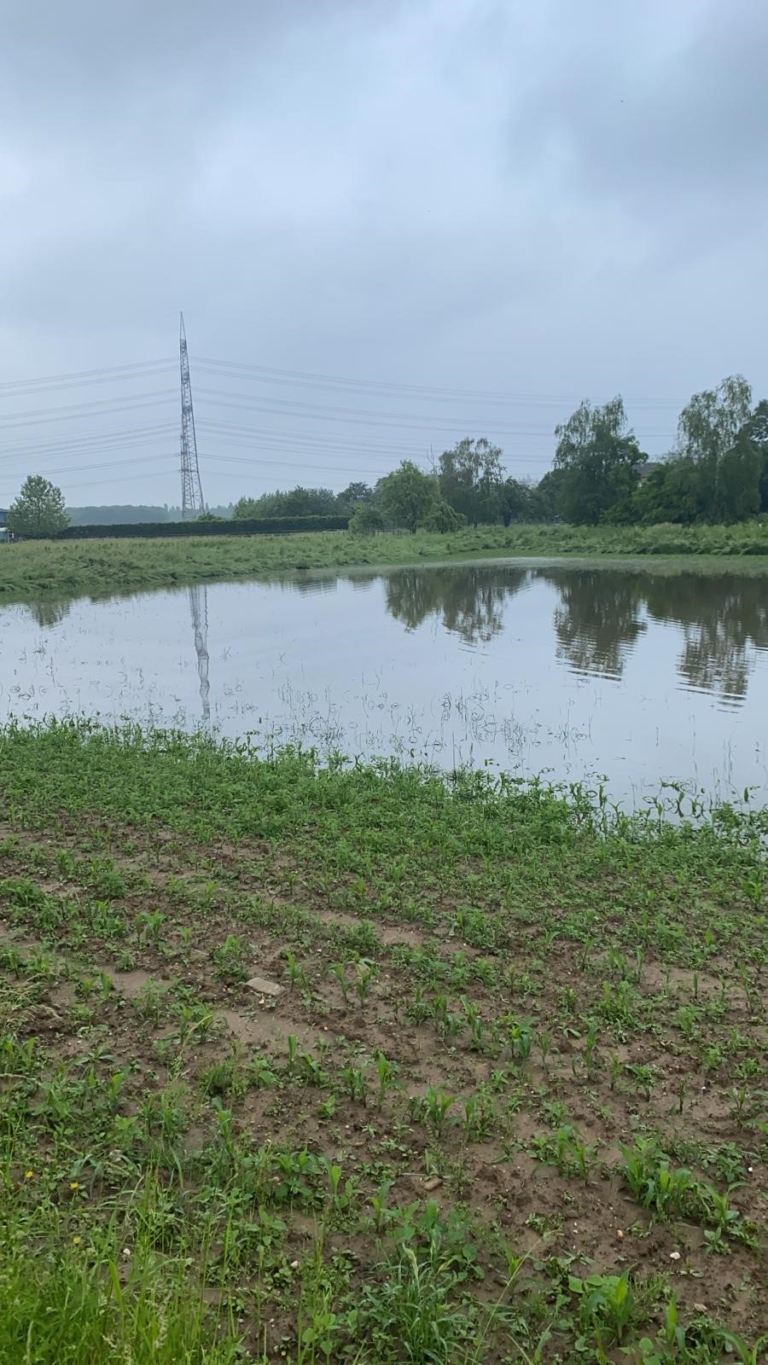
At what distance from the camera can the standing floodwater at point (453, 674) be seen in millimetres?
9742

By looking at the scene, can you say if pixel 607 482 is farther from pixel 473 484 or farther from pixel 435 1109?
pixel 435 1109

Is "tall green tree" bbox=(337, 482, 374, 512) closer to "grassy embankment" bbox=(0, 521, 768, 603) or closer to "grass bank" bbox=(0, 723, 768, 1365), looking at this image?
"grassy embankment" bbox=(0, 521, 768, 603)

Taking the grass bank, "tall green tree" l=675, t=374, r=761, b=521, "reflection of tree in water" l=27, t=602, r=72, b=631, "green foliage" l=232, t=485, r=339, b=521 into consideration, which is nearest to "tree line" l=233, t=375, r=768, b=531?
"tall green tree" l=675, t=374, r=761, b=521

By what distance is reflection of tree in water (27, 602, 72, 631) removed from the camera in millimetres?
23130

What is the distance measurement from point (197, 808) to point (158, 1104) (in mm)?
3988

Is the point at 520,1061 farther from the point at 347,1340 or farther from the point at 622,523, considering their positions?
the point at 622,523

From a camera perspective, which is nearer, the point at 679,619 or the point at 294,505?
the point at 679,619

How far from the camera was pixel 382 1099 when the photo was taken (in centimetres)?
339

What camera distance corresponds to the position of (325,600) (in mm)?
28000

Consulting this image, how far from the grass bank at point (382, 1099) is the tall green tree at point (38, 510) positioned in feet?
218

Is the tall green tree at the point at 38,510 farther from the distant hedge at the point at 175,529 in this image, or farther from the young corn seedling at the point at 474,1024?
the young corn seedling at the point at 474,1024

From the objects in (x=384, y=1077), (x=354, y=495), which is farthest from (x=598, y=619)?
(x=354, y=495)

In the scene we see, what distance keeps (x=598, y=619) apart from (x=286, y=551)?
89.6 feet

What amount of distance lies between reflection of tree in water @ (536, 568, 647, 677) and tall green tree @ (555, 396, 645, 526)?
3217 cm
